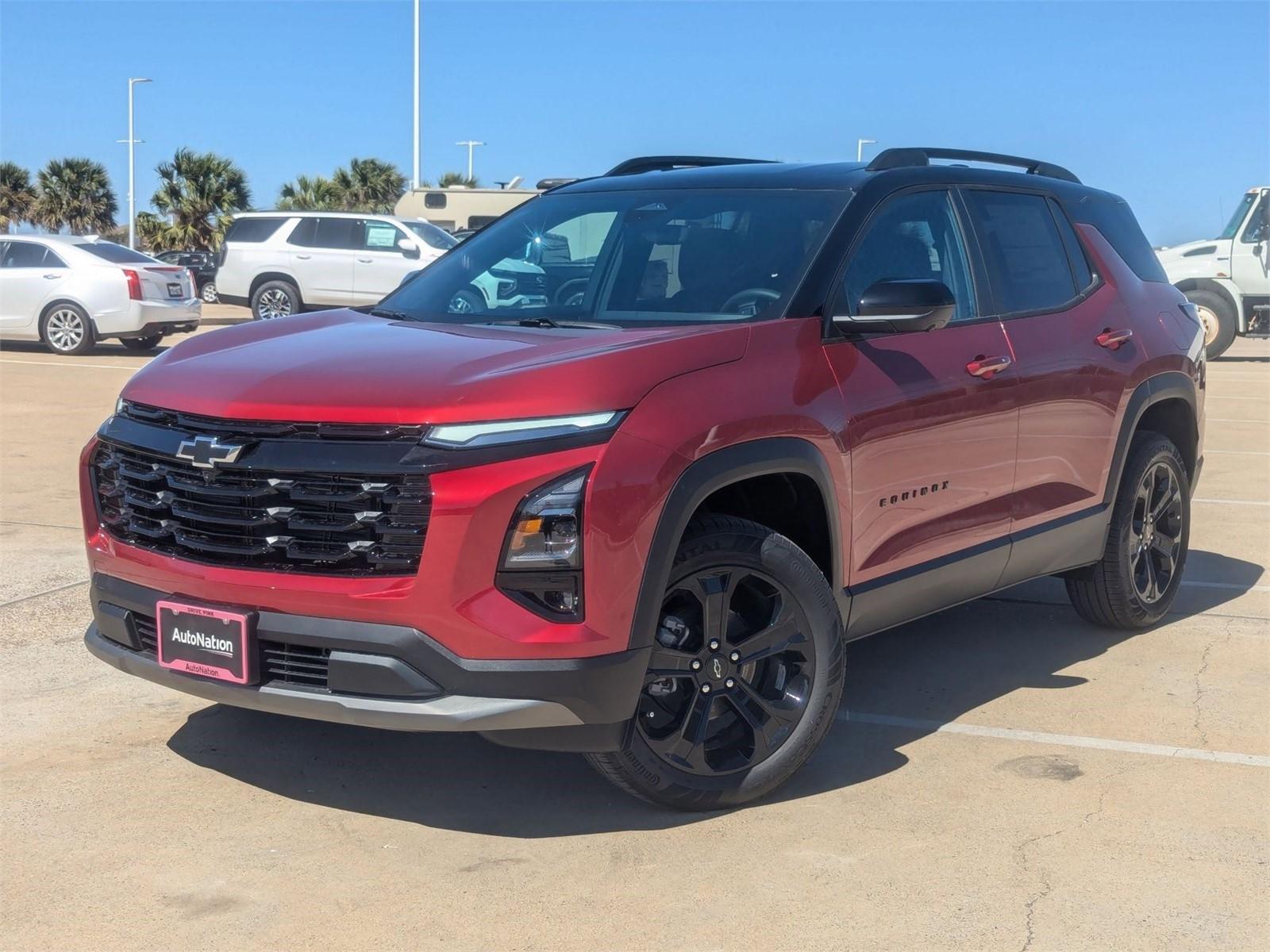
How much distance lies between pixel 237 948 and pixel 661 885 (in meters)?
1.01

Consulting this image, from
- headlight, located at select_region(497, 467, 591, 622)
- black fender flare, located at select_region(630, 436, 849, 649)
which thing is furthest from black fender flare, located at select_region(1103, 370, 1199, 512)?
headlight, located at select_region(497, 467, 591, 622)

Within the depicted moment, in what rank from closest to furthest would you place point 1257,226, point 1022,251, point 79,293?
1. point 1022,251
2. point 79,293
3. point 1257,226

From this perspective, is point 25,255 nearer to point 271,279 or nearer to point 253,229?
point 271,279

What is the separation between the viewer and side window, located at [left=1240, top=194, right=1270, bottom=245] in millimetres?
20625

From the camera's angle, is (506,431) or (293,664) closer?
(506,431)

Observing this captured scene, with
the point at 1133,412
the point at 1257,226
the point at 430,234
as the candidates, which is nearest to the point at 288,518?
the point at 1133,412

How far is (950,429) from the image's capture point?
4664mm

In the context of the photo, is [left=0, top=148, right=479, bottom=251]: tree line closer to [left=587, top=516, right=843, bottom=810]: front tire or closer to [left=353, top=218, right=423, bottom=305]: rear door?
[left=353, top=218, right=423, bottom=305]: rear door

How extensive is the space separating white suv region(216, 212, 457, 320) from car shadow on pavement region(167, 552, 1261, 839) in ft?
56.5

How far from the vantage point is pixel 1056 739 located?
15.5ft

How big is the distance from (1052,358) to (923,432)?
3.06ft

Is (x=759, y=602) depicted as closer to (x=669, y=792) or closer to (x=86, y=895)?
(x=669, y=792)

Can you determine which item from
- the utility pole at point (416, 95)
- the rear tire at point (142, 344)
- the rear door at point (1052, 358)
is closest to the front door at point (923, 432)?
the rear door at point (1052, 358)

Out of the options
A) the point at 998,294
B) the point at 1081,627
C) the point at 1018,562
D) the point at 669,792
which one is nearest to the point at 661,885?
the point at 669,792
